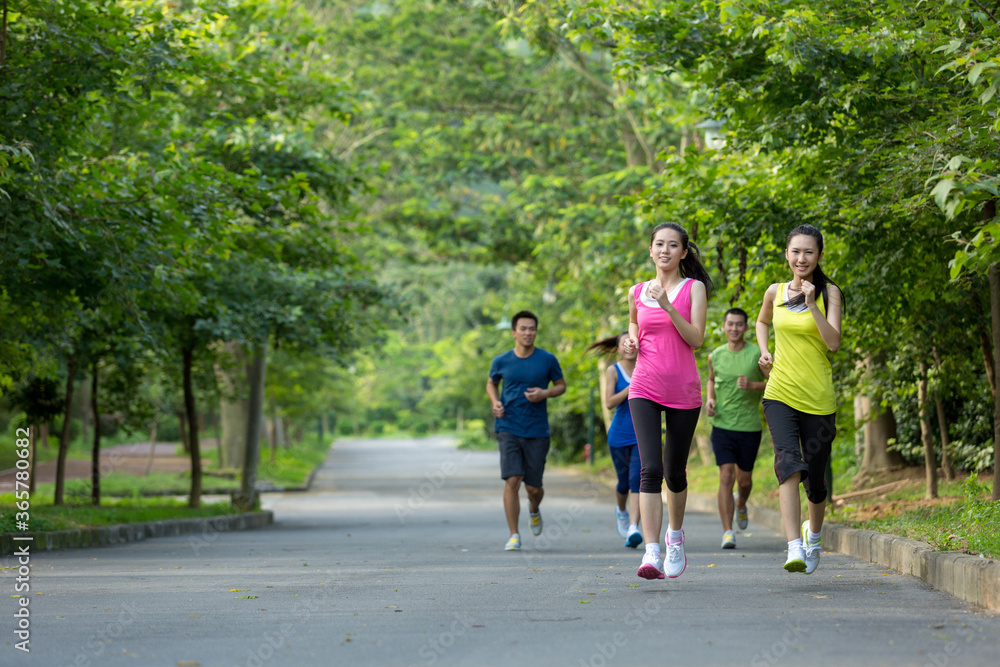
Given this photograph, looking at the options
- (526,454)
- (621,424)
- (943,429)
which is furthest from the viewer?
(943,429)

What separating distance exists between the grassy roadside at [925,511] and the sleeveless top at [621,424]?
1963mm

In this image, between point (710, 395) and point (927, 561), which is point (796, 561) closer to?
point (927, 561)

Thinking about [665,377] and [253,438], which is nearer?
[665,377]

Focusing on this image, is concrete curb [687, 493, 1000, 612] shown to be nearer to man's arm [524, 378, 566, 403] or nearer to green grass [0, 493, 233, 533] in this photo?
man's arm [524, 378, 566, 403]

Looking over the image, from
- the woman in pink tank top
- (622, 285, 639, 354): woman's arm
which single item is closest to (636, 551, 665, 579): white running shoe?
the woman in pink tank top

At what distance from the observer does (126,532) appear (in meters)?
12.6

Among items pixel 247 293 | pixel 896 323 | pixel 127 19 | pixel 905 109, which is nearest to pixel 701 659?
pixel 905 109

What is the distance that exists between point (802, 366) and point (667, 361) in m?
0.82

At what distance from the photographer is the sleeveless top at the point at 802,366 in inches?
257

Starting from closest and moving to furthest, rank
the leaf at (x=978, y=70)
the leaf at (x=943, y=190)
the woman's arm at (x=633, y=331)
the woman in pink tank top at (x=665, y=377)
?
the leaf at (x=943, y=190)
the leaf at (x=978, y=70)
the woman in pink tank top at (x=665, y=377)
the woman's arm at (x=633, y=331)

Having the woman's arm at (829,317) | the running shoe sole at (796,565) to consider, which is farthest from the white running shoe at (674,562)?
the woman's arm at (829,317)

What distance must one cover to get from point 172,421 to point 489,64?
36.7 m

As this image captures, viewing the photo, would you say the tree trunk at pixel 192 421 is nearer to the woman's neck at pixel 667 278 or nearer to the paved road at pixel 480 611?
the paved road at pixel 480 611

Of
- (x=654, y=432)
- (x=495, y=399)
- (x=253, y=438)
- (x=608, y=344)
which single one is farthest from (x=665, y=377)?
(x=253, y=438)
